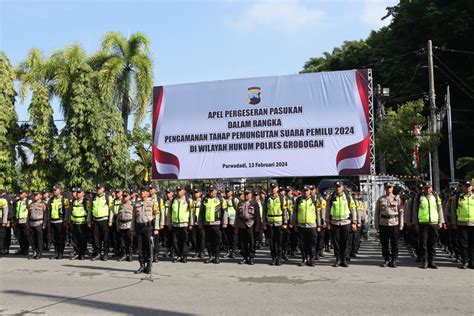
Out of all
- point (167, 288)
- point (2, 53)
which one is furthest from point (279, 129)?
point (2, 53)

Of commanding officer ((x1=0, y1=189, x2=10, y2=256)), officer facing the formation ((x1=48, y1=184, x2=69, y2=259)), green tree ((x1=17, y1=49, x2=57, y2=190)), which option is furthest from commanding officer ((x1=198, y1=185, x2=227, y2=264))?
green tree ((x1=17, y1=49, x2=57, y2=190))

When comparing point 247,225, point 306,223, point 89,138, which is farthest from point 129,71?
point 306,223

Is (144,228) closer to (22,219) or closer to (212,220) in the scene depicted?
(212,220)

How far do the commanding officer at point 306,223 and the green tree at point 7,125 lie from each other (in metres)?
14.3

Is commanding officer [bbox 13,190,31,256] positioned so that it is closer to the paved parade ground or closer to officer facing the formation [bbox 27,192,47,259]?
officer facing the formation [bbox 27,192,47,259]

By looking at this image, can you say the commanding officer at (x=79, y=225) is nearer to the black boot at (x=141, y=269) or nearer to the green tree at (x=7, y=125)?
the black boot at (x=141, y=269)

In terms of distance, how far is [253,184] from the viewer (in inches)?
864

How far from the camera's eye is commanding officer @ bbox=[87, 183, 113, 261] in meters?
13.0

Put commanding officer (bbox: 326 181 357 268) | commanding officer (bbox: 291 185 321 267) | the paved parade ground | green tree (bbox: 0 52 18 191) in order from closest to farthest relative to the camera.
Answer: the paved parade ground, commanding officer (bbox: 326 181 357 268), commanding officer (bbox: 291 185 321 267), green tree (bbox: 0 52 18 191)

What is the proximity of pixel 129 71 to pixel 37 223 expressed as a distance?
1205cm

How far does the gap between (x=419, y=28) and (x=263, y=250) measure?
926 inches

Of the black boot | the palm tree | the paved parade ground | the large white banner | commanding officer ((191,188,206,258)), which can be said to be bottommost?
the paved parade ground

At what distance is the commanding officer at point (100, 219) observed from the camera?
1301 centimetres

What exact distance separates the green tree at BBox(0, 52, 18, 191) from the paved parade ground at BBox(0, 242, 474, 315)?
10153 mm
